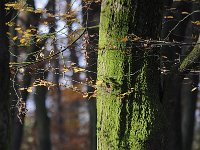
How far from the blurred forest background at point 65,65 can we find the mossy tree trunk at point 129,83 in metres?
0.33

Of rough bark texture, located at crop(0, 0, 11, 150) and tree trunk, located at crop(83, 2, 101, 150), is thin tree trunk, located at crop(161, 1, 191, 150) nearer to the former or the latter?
tree trunk, located at crop(83, 2, 101, 150)

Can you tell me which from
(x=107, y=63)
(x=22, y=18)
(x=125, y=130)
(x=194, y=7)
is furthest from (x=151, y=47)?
(x=22, y=18)

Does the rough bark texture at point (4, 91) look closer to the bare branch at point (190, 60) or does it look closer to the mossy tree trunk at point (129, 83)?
the mossy tree trunk at point (129, 83)

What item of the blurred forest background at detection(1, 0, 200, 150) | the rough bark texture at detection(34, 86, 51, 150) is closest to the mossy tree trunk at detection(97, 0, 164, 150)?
the blurred forest background at detection(1, 0, 200, 150)

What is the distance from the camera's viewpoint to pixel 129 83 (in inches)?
243

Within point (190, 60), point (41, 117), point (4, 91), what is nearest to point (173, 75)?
point (190, 60)

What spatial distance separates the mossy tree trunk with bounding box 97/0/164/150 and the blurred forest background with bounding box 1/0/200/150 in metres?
0.33

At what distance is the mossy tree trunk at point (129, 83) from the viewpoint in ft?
20.0

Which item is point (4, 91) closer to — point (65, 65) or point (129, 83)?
point (65, 65)

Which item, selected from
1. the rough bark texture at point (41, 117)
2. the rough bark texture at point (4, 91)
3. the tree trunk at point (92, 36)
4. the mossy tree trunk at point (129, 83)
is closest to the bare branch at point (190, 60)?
the mossy tree trunk at point (129, 83)

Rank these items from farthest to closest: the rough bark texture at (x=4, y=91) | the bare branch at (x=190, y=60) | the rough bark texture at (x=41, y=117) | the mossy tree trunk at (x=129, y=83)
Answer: the rough bark texture at (x=41, y=117), the rough bark texture at (x=4, y=91), the bare branch at (x=190, y=60), the mossy tree trunk at (x=129, y=83)

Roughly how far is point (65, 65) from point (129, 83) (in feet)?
5.79

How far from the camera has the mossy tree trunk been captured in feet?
20.0

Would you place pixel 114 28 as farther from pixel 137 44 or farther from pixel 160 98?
pixel 160 98
